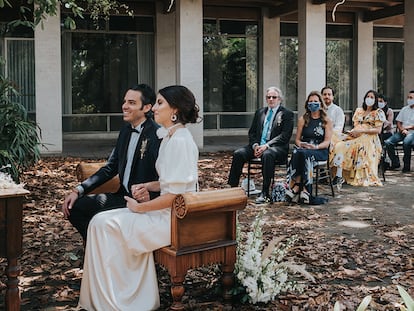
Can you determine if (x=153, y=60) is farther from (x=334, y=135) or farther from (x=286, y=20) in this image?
(x=334, y=135)

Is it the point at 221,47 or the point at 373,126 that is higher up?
the point at 221,47

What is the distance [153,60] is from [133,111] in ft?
42.6

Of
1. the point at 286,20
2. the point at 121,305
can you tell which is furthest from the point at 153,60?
the point at 121,305

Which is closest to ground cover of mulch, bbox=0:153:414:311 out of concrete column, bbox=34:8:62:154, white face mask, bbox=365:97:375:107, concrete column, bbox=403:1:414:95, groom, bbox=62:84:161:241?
groom, bbox=62:84:161:241

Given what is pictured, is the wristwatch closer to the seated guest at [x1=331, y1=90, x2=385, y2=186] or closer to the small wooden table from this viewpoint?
the small wooden table

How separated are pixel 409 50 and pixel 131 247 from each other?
545 inches

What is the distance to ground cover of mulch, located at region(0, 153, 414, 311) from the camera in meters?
4.31

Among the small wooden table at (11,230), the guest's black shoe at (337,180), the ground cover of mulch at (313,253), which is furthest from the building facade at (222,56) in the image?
the small wooden table at (11,230)

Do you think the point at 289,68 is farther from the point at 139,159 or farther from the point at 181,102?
the point at 181,102

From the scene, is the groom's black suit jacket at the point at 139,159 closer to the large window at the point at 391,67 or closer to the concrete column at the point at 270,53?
the concrete column at the point at 270,53

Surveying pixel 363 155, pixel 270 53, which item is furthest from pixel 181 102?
pixel 270 53

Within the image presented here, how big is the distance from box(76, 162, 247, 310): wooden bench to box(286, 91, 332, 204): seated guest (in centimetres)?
387

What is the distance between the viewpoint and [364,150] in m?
9.41

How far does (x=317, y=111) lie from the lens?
839cm
